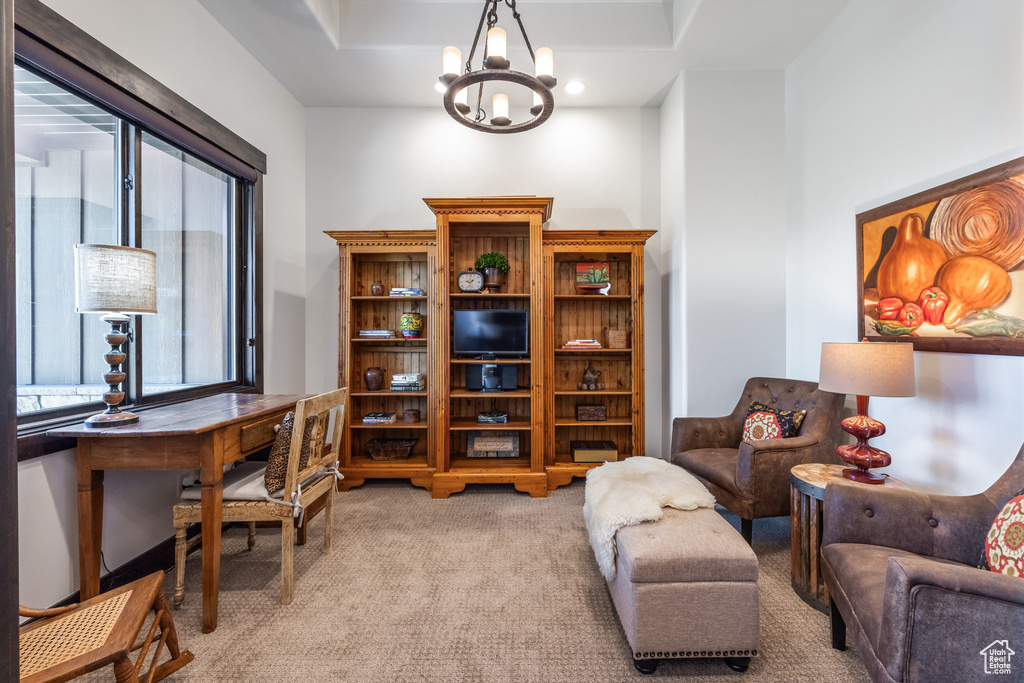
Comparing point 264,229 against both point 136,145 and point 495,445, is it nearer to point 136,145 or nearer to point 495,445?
point 136,145

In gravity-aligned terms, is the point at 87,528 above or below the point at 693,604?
above

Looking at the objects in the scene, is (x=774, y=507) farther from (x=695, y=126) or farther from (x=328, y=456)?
(x=695, y=126)

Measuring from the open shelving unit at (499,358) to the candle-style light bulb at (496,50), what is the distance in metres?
1.28

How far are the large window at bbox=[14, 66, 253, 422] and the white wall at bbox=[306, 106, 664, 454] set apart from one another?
0.96 m

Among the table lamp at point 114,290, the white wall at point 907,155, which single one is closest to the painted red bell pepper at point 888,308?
the white wall at point 907,155

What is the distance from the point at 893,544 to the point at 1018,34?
6.85ft

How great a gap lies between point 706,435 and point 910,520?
1408 millimetres

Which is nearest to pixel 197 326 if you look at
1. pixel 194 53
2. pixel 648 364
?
pixel 194 53

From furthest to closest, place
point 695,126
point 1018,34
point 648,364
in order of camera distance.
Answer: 1. point 648,364
2. point 695,126
3. point 1018,34

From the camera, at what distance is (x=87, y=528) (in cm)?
171

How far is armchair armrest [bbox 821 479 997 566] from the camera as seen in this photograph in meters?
1.46

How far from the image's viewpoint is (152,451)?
1.73 m

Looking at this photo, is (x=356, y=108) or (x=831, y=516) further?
(x=356, y=108)

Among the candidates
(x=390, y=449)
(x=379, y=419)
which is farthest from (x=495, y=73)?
(x=390, y=449)
